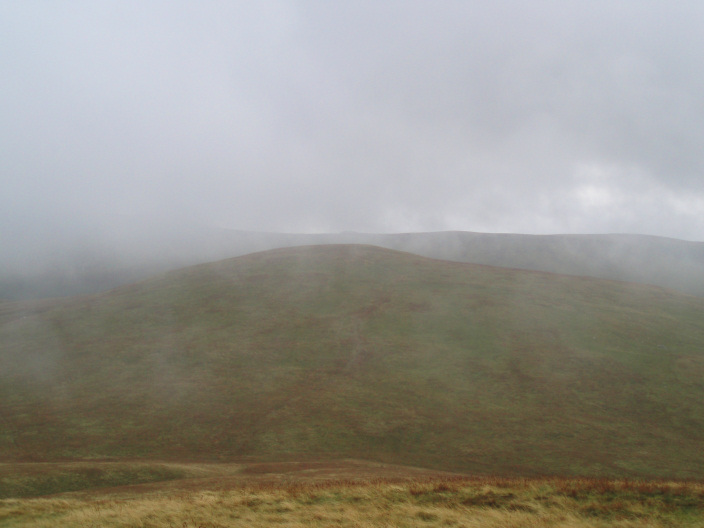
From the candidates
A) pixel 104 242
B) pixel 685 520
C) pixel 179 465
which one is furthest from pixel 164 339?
pixel 104 242

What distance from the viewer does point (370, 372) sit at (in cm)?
A: 5284

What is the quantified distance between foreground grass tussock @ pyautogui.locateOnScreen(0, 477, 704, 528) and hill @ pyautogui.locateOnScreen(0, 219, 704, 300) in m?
119

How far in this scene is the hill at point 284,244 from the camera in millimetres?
134250

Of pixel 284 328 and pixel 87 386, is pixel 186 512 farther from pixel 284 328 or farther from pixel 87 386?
pixel 284 328

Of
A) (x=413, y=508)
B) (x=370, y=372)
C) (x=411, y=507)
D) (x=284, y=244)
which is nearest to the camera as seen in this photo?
(x=413, y=508)

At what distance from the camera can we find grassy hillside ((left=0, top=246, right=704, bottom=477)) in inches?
1522

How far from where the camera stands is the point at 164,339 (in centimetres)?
6334

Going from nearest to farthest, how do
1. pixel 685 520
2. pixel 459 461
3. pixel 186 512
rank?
pixel 685 520 < pixel 186 512 < pixel 459 461

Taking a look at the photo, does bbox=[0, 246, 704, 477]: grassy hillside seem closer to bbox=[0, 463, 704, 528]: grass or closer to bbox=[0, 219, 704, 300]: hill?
bbox=[0, 463, 704, 528]: grass

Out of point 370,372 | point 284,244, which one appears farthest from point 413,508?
point 284,244

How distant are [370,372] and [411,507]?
122 ft

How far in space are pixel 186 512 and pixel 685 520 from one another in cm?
1494

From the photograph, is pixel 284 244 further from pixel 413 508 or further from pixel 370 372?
pixel 413 508

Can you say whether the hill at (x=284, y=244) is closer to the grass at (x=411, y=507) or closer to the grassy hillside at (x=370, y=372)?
the grassy hillside at (x=370, y=372)
